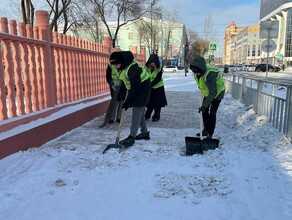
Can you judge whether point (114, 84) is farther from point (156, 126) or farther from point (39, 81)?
point (39, 81)

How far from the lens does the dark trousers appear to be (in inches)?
223

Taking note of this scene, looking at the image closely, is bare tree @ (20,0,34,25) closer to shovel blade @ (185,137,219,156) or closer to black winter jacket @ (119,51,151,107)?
black winter jacket @ (119,51,151,107)

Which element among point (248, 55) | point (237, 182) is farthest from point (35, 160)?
point (248, 55)

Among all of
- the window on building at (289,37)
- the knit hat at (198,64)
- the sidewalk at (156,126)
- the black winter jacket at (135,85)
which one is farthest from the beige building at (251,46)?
the black winter jacket at (135,85)

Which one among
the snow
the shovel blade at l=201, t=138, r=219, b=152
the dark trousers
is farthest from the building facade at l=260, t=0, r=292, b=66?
the snow

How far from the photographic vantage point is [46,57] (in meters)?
5.56

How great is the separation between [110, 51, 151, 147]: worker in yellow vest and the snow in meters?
0.42

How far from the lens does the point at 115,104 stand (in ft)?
23.4

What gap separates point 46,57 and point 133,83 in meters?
1.79

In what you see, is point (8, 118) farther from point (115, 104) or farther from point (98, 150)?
point (115, 104)

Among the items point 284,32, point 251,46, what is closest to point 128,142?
point 284,32

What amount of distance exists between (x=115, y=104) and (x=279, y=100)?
137 inches

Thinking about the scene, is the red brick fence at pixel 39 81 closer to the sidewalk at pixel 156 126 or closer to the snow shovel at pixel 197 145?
the sidewalk at pixel 156 126

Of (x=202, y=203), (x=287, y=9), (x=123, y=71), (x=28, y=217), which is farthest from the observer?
(x=287, y=9)
